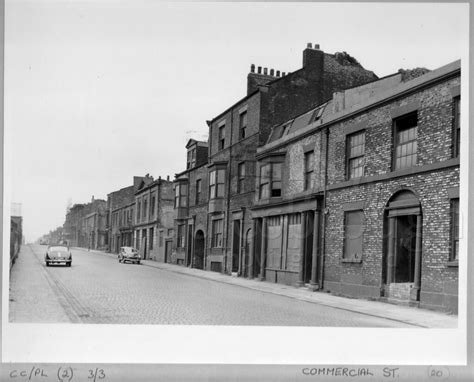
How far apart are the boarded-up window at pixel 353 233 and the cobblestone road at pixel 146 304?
2795 mm

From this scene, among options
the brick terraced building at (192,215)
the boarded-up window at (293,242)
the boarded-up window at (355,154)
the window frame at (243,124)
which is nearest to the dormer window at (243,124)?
the window frame at (243,124)

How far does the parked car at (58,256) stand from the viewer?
21.6 meters

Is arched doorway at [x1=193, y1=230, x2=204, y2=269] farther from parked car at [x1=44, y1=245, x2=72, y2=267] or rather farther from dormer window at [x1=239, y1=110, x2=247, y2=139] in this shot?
parked car at [x1=44, y1=245, x2=72, y2=267]

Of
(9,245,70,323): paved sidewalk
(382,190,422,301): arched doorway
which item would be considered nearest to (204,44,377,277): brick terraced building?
(382,190,422,301): arched doorway

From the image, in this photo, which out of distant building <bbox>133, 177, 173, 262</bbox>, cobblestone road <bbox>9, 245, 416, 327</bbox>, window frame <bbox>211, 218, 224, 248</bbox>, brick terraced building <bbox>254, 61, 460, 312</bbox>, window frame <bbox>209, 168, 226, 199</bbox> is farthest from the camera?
window frame <bbox>211, 218, 224, 248</bbox>

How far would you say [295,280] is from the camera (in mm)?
20453

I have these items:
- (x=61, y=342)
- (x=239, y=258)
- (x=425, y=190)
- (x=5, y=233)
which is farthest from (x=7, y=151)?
(x=239, y=258)

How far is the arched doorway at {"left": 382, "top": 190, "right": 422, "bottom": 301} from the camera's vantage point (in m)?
14.6

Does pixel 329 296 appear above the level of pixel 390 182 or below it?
below

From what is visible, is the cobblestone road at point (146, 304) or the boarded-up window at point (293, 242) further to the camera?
the boarded-up window at point (293, 242)

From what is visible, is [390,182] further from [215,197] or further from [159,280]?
[215,197]

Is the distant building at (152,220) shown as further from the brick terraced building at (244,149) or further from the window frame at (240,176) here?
the window frame at (240,176)

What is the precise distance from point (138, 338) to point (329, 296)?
9.20 meters

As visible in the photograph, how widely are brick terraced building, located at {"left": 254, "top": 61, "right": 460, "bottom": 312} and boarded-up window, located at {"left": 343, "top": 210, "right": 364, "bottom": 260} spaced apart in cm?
3
